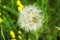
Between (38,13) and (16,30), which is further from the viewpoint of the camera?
(16,30)

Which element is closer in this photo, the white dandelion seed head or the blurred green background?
the white dandelion seed head

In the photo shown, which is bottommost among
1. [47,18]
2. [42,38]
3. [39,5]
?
[42,38]

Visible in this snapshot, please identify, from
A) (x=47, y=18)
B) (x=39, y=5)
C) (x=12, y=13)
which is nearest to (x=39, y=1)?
(x=39, y=5)

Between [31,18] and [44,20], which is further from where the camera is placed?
[44,20]

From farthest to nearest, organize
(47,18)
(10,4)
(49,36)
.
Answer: (10,4) → (47,18) → (49,36)

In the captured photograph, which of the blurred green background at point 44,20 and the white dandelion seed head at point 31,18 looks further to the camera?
the blurred green background at point 44,20

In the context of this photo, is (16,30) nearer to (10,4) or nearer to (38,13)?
(10,4)

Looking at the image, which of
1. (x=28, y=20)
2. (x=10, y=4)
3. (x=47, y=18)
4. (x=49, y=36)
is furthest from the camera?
(x=10, y=4)

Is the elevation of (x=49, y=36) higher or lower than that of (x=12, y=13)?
lower

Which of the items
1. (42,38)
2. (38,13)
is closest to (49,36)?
(42,38)
